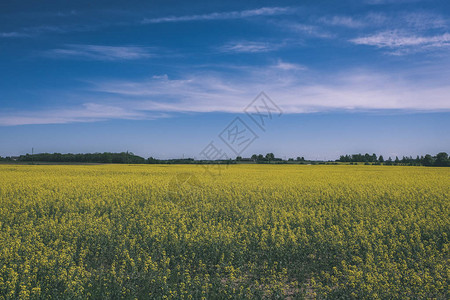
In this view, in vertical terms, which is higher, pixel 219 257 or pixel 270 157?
pixel 270 157

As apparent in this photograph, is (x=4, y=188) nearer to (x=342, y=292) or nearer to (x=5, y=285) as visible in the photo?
(x=5, y=285)

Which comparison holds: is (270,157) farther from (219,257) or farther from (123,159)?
(219,257)

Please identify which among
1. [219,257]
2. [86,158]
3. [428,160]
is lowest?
[219,257]

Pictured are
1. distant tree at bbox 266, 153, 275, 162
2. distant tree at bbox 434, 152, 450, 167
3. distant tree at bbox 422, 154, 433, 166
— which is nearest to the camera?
distant tree at bbox 434, 152, 450, 167

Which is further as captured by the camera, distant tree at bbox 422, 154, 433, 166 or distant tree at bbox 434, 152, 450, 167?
distant tree at bbox 422, 154, 433, 166

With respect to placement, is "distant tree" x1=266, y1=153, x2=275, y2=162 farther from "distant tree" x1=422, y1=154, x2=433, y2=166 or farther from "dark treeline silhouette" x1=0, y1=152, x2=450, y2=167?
"distant tree" x1=422, y1=154, x2=433, y2=166

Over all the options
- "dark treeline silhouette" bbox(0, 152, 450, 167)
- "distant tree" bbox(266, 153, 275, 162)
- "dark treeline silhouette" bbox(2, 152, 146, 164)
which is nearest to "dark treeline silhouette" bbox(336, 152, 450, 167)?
"dark treeline silhouette" bbox(0, 152, 450, 167)

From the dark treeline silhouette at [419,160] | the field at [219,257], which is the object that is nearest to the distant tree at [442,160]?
the dark treeline silhouette at [419,160]

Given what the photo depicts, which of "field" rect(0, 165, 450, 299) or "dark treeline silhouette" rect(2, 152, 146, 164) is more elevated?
"dark treeline silhouette" rect(2, 152, 146, 164)

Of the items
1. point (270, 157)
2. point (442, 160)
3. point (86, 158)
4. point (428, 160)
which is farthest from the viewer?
point (86, 158)

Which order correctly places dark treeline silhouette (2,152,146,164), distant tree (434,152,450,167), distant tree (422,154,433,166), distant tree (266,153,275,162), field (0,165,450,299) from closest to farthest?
1. field (0,165,450,299)
2. distant tree (434,152,450,167)
3. distant tree (422,154,433,166)
4. dark treeline silhouette (2,152,146,164)
5. distant tree (266,153,275,162)

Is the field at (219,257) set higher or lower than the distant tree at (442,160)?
lower

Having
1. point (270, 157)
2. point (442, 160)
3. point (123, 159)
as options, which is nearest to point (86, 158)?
point (123, 159)

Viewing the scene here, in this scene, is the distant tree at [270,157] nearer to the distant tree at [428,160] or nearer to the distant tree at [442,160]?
the distant tree at [428,160]
